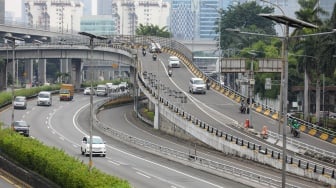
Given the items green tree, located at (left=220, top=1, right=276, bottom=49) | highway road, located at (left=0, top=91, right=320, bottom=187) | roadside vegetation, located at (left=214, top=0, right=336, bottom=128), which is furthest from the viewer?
green tree, located at (left=220, top=1, right=276, bottom=49)

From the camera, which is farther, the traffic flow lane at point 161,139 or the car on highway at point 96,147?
the car on highway at point 96,147

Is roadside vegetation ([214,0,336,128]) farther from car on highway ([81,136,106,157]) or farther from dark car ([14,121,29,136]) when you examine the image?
dark car ([14,121,29,136])

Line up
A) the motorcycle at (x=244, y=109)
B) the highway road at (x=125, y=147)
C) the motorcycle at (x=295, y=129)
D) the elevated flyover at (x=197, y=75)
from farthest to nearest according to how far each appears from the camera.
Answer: the motorcycle at (x=244, y=109)
the motorcycle at (x=295, y=129)
the elevated flyover at (x=197, y=75)
the highway road at (x=125, y=147)

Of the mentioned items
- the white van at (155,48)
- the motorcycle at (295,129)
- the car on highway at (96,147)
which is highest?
the white van at (155,48)

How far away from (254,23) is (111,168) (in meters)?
126

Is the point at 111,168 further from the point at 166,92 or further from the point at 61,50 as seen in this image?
the point at 61,50

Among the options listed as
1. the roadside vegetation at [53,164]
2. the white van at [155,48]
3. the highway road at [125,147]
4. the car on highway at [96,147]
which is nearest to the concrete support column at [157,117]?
the highway road at [125,147]

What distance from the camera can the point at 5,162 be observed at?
54500mm

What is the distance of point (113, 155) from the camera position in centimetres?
6712

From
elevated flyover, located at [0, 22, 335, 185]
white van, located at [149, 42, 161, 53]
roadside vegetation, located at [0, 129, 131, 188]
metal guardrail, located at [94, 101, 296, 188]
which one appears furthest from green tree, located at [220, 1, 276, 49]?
roadside vegetation, located at [0, 129, 131, 188]

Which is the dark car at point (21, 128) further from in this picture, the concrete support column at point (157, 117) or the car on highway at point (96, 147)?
the concrete support column at point (157, 117)

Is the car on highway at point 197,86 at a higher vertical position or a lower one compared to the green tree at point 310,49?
lower

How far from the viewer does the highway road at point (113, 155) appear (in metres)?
52.4

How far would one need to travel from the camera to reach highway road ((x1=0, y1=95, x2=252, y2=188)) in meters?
52.4
